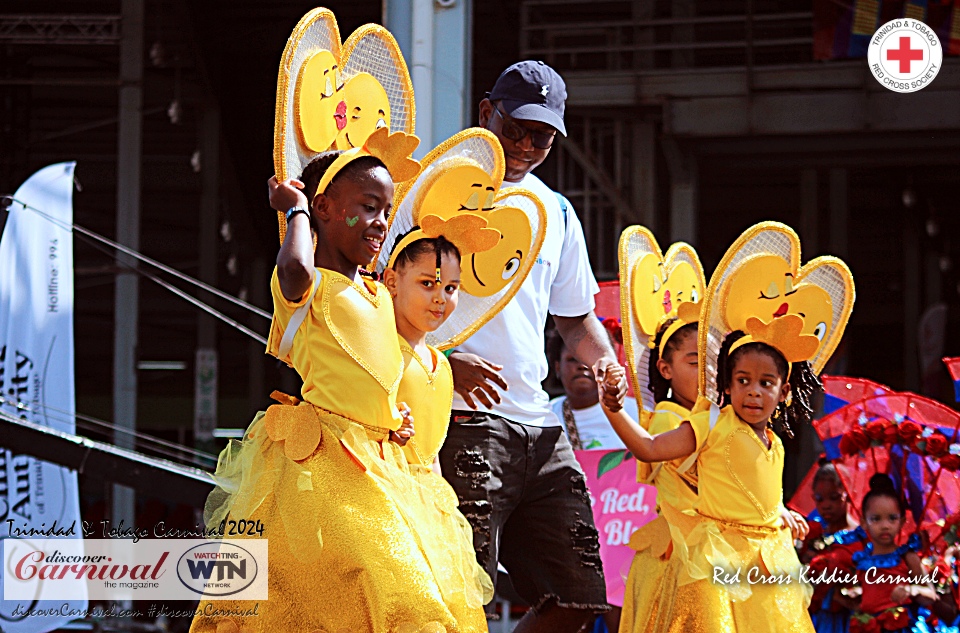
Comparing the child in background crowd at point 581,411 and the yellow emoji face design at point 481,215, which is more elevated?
the yellow emoji face design at point 481,215

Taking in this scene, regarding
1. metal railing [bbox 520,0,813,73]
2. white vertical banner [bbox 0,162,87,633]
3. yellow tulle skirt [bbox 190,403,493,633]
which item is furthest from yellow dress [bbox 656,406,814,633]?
metal railing [bbox 520,0,813,73]

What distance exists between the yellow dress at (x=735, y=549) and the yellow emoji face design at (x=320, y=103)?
1.65 m

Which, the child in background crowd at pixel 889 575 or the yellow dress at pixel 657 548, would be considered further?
the child in background crowd at pixel 889 575

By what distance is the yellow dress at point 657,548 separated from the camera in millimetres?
4129

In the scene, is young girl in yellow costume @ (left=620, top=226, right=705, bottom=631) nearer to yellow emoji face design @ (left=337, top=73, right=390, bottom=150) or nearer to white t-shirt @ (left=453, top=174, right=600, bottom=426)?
white t-shirt @ (left=453, top=174, right=600, bottom=426)

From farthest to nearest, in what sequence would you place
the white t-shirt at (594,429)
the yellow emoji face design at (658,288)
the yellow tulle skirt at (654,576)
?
the white t-shirt at (594,429)
the yellow emoji face design at (658,288)
the yellow tulle skirt at (654,576)

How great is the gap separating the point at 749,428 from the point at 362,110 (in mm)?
1725

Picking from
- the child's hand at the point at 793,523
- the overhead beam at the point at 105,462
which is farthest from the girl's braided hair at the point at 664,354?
the overhead beam at the point at 105,462

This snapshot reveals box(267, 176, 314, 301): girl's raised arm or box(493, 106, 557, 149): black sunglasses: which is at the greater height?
box(493, 106, 557, 149): black sunglasses

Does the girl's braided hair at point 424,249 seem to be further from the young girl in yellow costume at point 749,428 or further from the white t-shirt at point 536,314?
the young girl in yellow costume at point 749,428

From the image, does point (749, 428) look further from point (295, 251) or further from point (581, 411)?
point (581, 411)

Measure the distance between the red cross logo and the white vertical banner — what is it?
604 cm

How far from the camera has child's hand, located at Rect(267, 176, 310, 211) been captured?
10.3 ft

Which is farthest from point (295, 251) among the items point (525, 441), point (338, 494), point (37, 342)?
point (37, 342)
